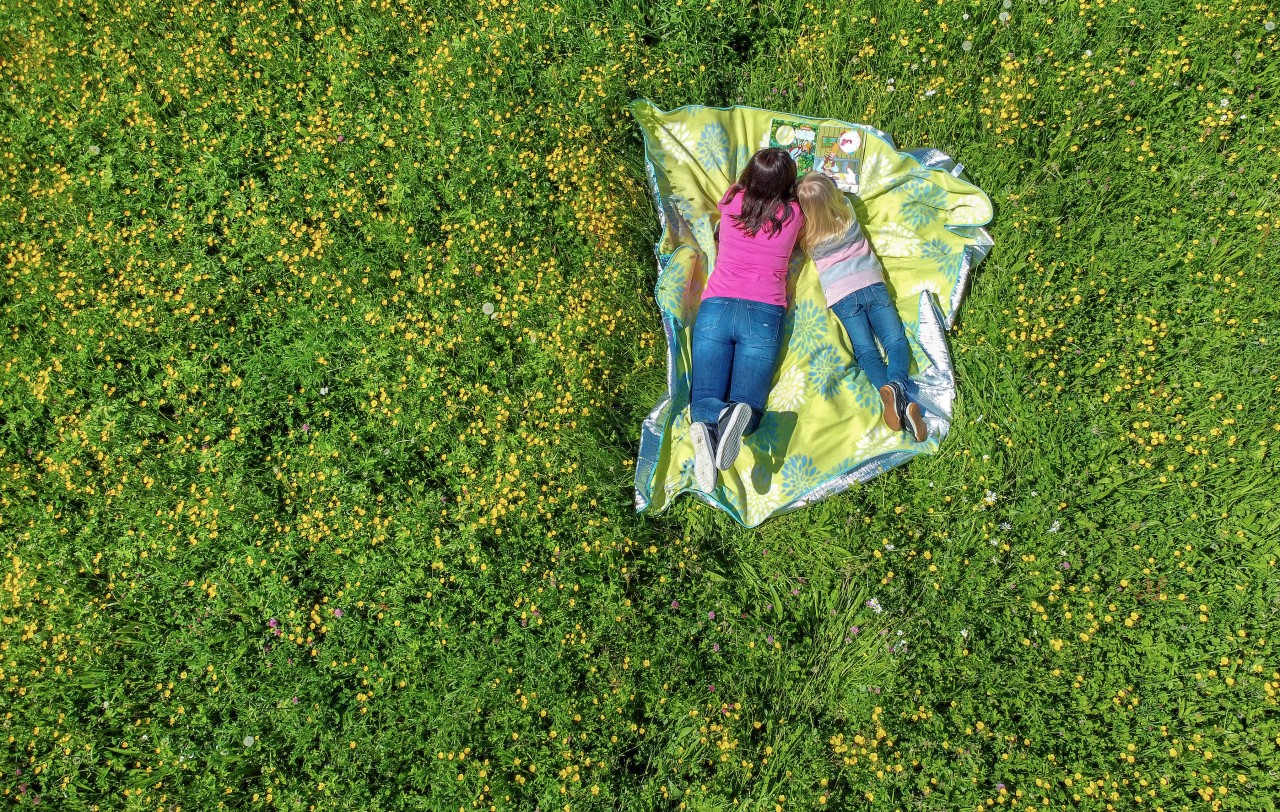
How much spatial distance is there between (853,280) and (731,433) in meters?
1.43

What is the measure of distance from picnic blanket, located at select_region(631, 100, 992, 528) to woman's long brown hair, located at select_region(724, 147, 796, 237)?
0.51 meters

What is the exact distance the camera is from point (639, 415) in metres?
4.88

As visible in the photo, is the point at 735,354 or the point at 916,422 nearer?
the point at 916,422

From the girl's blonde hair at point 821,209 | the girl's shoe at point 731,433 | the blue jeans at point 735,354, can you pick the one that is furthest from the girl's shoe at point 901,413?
the girl's blonde hair at point 821,209

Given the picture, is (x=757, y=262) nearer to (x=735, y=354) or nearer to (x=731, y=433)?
(x=735, y=354)

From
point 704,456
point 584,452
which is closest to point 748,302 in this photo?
point 704,456

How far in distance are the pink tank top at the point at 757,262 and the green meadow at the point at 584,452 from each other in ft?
2.36

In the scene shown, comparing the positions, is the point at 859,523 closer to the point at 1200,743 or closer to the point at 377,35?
the point at 1200,743

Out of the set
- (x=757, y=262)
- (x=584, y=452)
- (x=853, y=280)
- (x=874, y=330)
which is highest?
(x=757, y=262)

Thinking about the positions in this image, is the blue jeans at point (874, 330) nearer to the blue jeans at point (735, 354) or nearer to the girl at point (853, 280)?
the girl at point (853, 280)

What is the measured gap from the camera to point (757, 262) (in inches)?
186

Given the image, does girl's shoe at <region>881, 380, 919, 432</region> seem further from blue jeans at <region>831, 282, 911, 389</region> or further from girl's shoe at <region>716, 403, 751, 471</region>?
girl's shoe at <region>716, 403, 751, 471</region>

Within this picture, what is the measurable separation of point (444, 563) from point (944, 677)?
299 centimetres

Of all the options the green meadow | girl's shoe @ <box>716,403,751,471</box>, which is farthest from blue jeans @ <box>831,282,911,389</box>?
girl's shoe @ <box>716,403,751,471</box>
